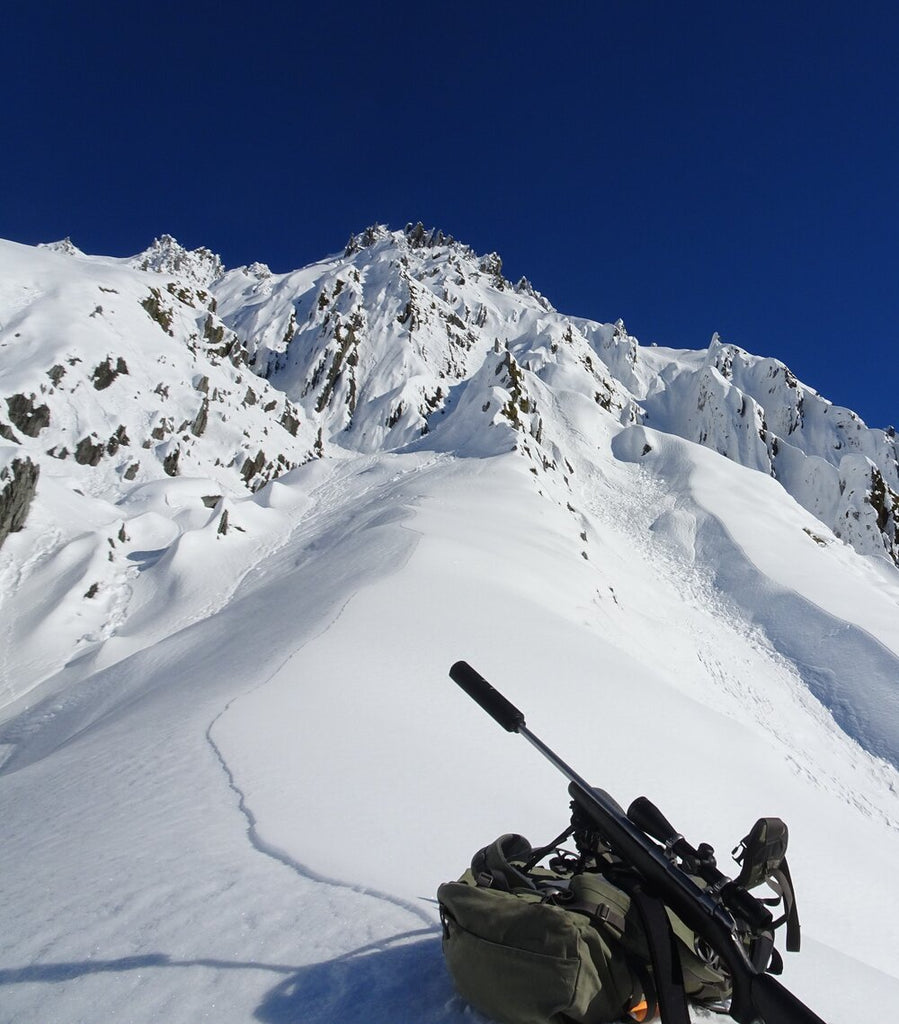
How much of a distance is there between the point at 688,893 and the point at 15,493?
32885 mm

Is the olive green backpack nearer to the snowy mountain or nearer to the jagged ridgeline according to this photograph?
the snowy mountain

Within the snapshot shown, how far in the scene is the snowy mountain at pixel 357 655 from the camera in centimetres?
305

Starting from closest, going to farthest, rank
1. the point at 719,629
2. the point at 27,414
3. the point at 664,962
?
1. the point at 664,962
2. the point at 719,629
3. the point at 27,414

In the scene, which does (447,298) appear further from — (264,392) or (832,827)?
(832,827)

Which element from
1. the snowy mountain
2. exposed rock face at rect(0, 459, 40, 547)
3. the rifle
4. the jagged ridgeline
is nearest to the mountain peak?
the jagged ridgeline

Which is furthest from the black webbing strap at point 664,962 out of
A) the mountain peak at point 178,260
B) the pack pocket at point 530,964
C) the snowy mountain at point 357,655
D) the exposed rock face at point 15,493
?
the mountain peak at point 178,260

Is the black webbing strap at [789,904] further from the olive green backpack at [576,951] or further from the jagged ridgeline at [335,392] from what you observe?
the jagged ridgeline at [335,392]

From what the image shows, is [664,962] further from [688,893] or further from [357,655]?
[357,655]

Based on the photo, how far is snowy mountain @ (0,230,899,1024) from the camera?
10.0 feet

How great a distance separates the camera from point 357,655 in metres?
9.94

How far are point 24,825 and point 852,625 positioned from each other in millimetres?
28658

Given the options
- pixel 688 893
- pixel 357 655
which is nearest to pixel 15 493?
pixel 357 655

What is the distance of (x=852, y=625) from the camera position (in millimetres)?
24844

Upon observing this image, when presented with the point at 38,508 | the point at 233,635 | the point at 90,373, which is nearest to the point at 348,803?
the point at 233,635
